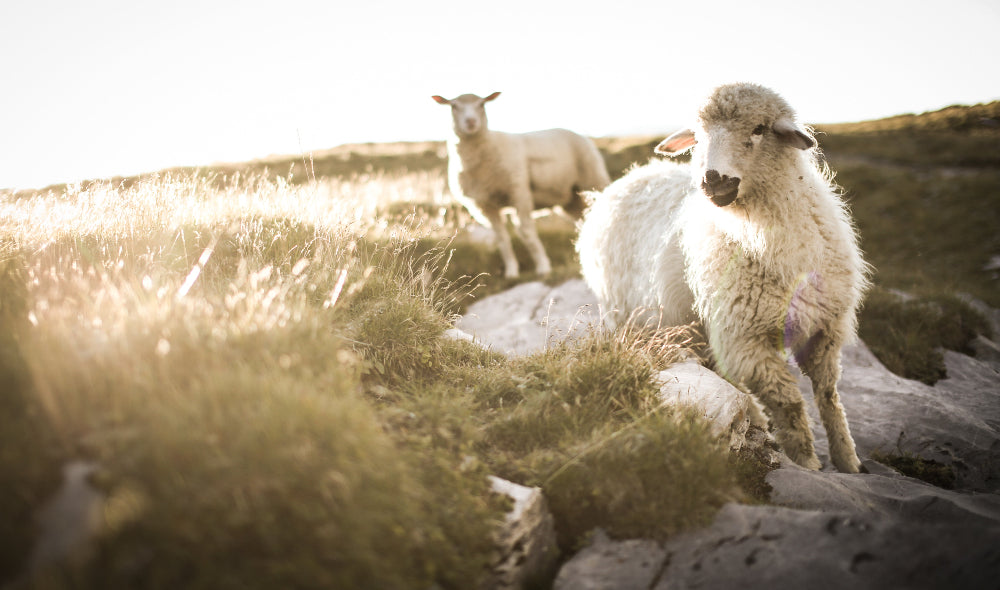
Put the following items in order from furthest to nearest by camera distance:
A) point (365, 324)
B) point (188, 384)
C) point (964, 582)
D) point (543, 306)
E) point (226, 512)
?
point (543, 306)
point (365, 324)
point (188, 384)
point (964, 582)
point (226, 512)

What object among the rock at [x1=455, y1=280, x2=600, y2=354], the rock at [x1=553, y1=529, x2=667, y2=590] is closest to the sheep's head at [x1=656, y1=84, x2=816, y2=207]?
the rock at [x1=553, y1=529, x2=667, y2=590]

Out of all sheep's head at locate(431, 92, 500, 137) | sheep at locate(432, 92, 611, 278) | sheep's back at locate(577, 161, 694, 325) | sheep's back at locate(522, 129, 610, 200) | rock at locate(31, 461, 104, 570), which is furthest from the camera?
sheep's back at locate(522, 129, 610, 200)

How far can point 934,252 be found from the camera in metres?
12.5

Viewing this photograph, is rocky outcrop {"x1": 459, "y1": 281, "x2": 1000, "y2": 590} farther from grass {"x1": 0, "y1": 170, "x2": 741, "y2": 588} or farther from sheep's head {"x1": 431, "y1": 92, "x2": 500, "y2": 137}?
sheep's head {"x1": 431, "y1": 92, "x2": 500, "y2": 137}

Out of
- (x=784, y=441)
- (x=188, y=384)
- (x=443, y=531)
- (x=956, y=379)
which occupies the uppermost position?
(x=188, y=384)

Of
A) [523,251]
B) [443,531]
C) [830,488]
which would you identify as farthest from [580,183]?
[443,531]

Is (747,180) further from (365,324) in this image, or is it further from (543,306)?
(543,306)

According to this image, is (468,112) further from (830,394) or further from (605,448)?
(605,448)

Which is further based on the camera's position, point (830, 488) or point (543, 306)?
point (543, 306)

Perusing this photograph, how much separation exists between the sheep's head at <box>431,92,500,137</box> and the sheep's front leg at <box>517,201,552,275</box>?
179cm

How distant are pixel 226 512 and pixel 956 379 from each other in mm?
8461

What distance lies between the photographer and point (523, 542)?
2838mm

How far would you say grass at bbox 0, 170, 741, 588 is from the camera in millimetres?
2041

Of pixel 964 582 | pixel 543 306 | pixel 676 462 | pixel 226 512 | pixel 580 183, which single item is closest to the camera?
pixel 226 512
